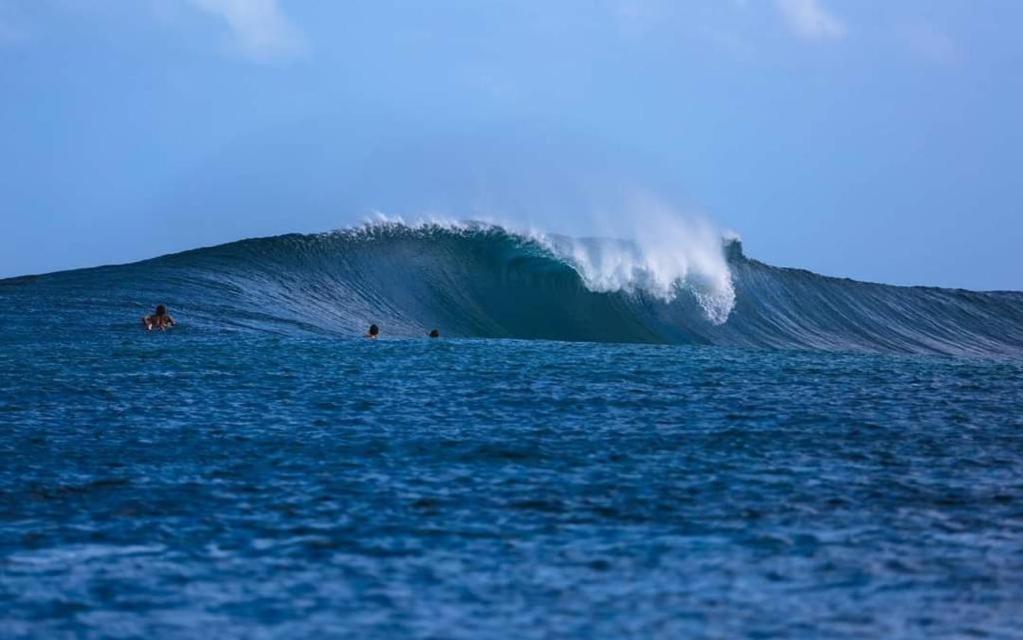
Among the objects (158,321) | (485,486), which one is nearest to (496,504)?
(485,486)

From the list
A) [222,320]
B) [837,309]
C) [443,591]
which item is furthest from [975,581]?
[837,309]

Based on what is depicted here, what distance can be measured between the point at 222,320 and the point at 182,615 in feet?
60.2

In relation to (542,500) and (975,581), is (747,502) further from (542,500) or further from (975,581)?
(975,581)

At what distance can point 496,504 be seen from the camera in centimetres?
961

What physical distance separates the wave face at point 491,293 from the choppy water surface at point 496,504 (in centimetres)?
928

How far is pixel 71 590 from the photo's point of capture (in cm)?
738

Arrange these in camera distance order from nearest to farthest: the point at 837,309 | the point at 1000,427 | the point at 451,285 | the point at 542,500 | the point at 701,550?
the point at 701,550 → the point at 542,500 → the point at 1000,427 → the point at 451,285 → the point at 837,309

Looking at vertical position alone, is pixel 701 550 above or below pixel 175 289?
below

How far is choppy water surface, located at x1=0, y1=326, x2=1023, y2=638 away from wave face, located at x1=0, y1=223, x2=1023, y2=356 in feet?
30.4

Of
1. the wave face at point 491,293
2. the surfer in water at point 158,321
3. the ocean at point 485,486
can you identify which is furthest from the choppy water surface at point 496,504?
the wave face at point 491,293

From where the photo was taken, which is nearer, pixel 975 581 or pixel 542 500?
pixel 975 581

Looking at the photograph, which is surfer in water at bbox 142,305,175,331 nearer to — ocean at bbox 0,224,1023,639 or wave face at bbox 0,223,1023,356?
ocean at bbox 0,224,1023,639

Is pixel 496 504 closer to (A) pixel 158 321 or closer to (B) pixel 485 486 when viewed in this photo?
(B) pixel 485 486

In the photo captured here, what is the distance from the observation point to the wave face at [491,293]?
89.5ft
